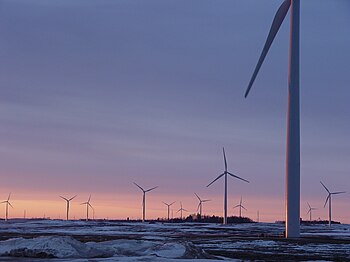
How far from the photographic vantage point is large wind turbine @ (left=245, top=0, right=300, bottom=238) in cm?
5644

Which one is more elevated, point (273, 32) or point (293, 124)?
point (273, 32)

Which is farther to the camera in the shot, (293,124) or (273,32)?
(273,32)

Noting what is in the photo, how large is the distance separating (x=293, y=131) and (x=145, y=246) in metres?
23.8

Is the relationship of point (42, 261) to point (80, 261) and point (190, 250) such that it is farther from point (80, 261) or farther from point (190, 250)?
point (190, 250)

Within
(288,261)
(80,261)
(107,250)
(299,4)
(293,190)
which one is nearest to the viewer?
(80,261)

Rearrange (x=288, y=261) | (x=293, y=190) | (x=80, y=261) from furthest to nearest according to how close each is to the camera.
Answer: (x=293, y=190), (x=288, y=261), (x=80, y=261)

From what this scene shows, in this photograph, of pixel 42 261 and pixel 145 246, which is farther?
pixel 145 246

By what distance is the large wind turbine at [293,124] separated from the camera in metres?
56.4

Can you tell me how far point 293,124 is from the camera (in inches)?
2234

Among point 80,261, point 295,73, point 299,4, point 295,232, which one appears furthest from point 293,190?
point 80,261

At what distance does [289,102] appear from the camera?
5759 centimetres

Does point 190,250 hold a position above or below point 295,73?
below

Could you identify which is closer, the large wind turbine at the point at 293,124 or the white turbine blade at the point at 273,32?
the large wind turbine at the point at 293,124

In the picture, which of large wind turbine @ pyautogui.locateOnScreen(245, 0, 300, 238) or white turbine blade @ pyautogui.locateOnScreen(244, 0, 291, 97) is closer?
large wind turbine @ pyautogui.locateOnScreen(245, 0, 300, 238)
